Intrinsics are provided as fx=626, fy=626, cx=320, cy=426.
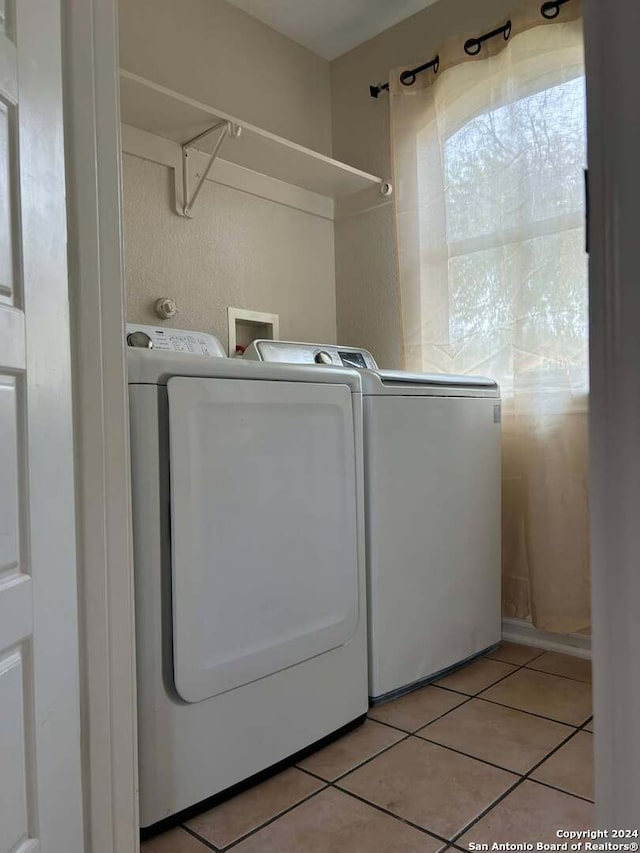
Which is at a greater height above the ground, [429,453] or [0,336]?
[0,336]

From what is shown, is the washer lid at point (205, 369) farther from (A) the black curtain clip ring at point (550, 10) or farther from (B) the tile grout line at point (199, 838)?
(A) the black curtain clip ring at point (550, 10)

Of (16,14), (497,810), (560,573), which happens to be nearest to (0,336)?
(16,14)

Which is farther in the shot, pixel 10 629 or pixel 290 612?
pixel 290 612

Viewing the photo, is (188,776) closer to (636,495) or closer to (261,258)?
(636,495)

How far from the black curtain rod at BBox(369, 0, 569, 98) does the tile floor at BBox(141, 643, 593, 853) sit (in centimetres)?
211

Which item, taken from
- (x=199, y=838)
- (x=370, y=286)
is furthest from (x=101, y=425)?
(x=370, y=286)

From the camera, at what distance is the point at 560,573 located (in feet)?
6.69

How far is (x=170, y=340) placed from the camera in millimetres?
1845

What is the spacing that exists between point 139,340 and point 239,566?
745mm

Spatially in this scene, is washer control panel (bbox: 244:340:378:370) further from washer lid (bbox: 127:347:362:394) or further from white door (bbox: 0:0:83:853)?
white door (bbox: 0:0:83:853)

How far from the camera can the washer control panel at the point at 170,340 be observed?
1.75 metres

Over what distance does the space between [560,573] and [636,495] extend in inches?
70.3

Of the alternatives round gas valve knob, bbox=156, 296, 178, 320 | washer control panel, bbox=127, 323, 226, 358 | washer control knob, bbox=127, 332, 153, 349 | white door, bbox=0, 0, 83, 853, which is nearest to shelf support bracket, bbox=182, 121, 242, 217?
round gas valve knob, bbox=156, 296, 178, 320

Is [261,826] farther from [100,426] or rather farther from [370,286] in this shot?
[370,286]
